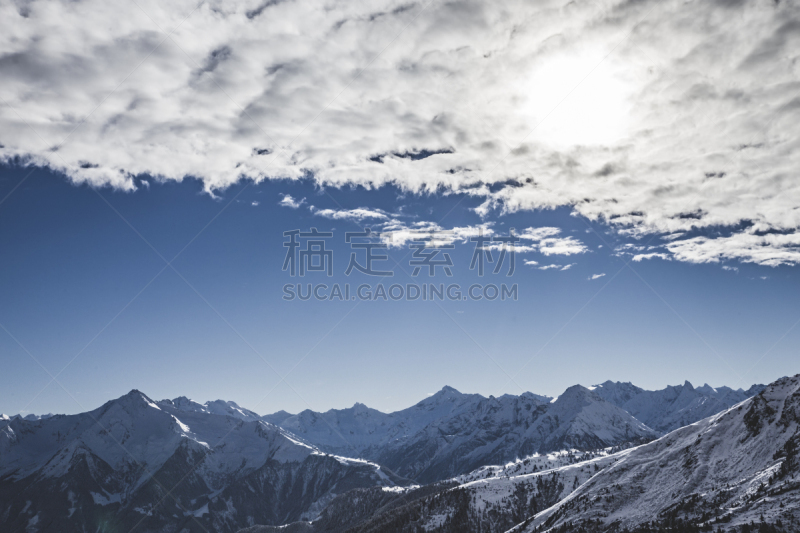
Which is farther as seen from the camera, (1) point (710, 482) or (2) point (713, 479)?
(2) point (713, 479)

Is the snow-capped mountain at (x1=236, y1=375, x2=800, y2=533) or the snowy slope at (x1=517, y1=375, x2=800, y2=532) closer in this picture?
the snow-capped mountain at (x1=236, y1=375, x2=800, y2=533)

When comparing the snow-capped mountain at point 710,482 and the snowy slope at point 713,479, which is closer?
the snow-capped mountain at point 710,482

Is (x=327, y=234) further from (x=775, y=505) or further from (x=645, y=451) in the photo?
(x=645, y=451)

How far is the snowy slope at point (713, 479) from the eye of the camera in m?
99.2

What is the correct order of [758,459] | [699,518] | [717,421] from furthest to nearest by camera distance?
[717,421] < [758,459] < [699,518]

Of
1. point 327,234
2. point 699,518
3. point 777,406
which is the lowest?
point 699,518

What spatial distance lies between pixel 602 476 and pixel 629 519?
1789 inches

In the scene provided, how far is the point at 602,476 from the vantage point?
171375mm

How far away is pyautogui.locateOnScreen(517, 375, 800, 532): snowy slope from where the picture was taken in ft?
326

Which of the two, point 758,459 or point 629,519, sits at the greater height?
point 758,459

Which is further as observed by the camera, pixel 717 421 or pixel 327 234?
pixel 717 421

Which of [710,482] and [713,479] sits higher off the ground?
[713,479]

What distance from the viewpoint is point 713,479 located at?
12975 cm

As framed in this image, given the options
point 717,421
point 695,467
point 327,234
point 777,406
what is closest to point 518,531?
point 695,467
